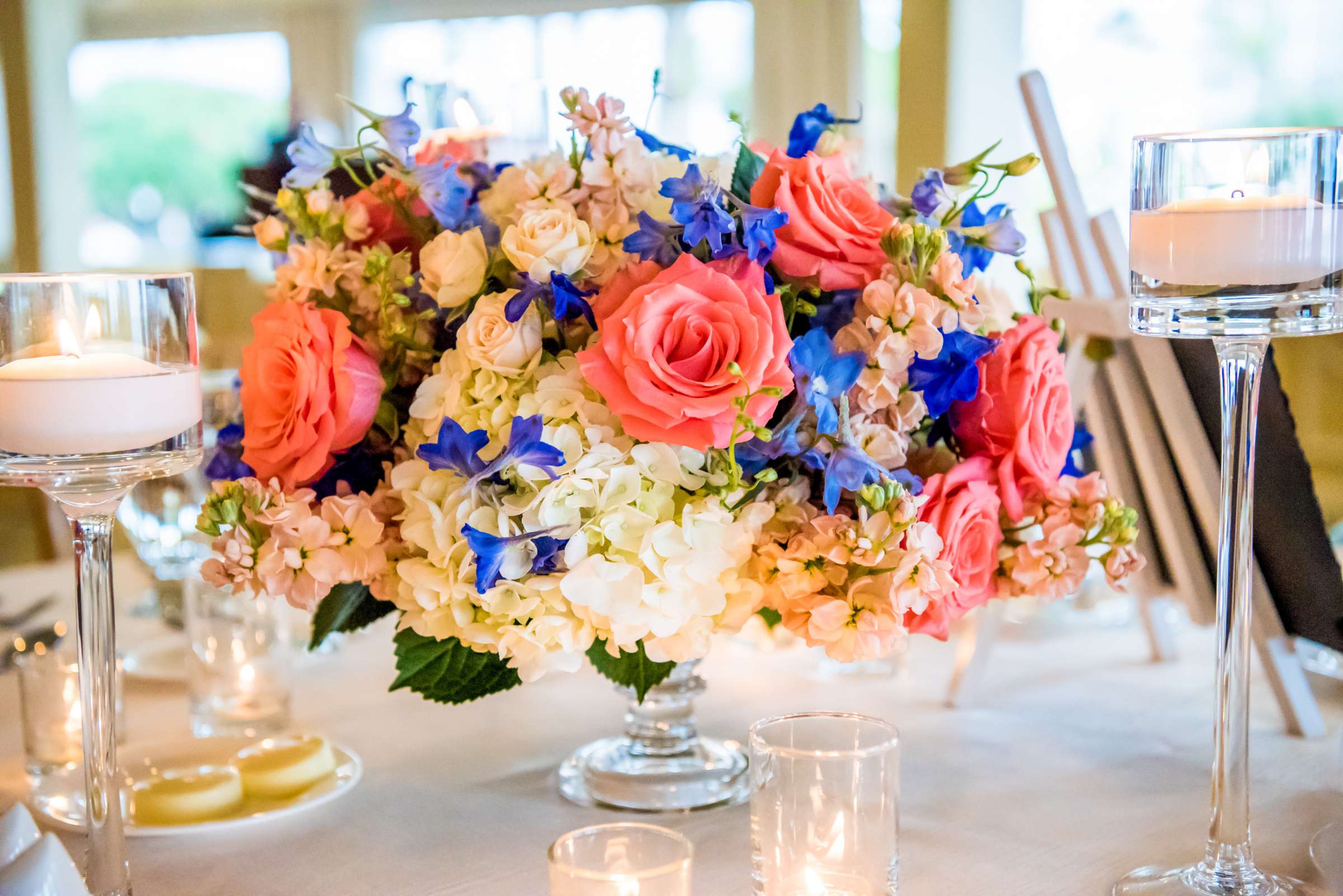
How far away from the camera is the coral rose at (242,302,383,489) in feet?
2.72

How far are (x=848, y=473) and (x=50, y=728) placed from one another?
0.71 meters

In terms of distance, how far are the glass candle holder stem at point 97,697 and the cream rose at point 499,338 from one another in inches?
9.2

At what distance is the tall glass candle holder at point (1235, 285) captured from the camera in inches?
28.5

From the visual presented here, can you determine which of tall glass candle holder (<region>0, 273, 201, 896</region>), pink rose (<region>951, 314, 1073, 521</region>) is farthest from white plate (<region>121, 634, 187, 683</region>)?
pink rose (<region>951, 314, 1073, 521</region>)

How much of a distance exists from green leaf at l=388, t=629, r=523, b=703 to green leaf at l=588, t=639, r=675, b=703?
6cm

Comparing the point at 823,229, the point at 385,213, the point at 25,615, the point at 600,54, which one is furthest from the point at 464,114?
the point at 600,54

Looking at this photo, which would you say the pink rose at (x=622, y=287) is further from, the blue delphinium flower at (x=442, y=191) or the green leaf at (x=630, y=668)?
the green leaf at (x=630, y=668)

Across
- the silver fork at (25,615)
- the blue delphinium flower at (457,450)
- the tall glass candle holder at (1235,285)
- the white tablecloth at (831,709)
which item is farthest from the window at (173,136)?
the tall glass candle holder at (1235,285)

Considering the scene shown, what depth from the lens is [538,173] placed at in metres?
0.88

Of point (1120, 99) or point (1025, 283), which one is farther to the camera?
point (1120, 99)

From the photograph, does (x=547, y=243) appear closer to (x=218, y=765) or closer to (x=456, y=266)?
(x=456, y=266)

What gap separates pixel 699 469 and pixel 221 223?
614 centimetres

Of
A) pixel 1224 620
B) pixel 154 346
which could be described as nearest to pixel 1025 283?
pixel 1224 620

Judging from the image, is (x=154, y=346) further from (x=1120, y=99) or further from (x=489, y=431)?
(x=1120, y=99)
